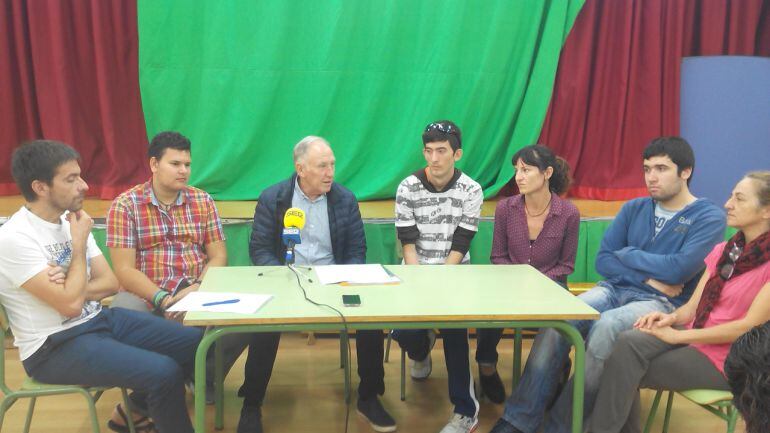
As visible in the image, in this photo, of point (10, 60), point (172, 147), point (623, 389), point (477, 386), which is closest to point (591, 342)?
point (623, 389)

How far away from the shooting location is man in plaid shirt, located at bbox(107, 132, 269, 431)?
2.56 m

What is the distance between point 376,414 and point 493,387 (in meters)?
0.62

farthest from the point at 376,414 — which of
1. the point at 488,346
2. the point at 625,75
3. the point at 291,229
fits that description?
the point at 625,75

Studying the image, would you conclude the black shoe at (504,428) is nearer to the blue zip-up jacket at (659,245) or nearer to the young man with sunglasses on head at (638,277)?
the young man with sunglasses on head at (638,277)

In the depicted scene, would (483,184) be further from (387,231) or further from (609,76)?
(609,76)

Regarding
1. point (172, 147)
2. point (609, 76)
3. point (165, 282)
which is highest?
point (609, 76)

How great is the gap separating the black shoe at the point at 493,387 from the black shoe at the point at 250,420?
108 centimetres

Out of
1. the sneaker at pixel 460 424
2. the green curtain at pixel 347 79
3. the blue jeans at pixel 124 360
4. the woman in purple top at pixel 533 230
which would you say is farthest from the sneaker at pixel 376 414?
the green curtain at pixel 347 79

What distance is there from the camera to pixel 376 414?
8.50 ft

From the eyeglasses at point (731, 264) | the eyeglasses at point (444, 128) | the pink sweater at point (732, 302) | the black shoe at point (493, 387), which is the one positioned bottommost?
the black shoe at point (493, 387)

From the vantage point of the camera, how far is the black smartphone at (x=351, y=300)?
196 cm

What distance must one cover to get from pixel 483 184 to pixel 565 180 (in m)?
0.86

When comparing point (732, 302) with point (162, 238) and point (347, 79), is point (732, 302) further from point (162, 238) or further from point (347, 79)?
point (347, 79)

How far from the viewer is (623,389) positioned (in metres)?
2.18
